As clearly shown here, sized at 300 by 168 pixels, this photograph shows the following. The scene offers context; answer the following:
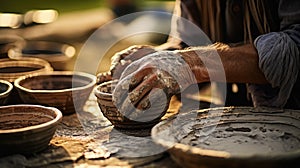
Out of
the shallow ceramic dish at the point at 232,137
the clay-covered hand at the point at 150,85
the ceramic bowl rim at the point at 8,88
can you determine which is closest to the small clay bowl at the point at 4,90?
the ceramic bowl rim at the point at 8,88

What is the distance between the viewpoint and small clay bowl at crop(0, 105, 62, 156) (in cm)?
173

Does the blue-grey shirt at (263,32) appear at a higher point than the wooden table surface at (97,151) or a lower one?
higher

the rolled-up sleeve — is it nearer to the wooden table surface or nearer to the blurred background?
the wooden table surface

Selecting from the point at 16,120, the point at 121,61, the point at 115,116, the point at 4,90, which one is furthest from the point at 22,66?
the point at 115,116

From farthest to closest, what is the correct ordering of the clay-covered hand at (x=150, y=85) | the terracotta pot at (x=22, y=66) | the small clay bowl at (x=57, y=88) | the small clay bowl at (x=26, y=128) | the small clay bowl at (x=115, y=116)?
1. the terracotta pot at (x=22, y=66)
2. the small clay bowl at (x=57, y=88)
3. the small clay bowl at (x=115, y=116)
4. the clay-covered hand at (x=150, y=85)
5. the small clay bowl at (x=26, y=128)

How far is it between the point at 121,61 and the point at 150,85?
544 mm

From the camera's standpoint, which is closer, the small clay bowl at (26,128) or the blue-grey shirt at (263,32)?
the small clay bowl at (26,128)

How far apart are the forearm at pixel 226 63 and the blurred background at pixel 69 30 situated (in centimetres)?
149

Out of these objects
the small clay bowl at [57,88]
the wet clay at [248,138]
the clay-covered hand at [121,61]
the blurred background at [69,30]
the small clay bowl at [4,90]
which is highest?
the clay-covered hand at [121,61]

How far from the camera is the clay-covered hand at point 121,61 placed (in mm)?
2393

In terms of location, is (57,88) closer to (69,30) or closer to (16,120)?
(16,120)

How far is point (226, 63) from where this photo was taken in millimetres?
2107

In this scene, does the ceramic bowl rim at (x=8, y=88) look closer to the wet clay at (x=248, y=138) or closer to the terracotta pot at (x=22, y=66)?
the terracotta pot at (x=22, y=66)

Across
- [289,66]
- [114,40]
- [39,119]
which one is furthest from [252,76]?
[114,40]
